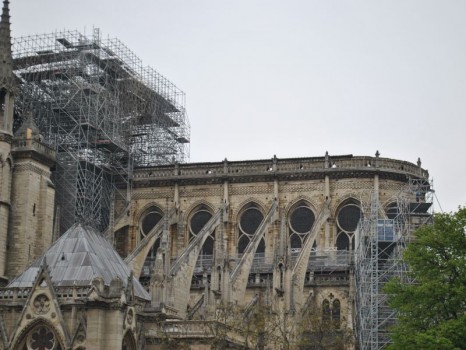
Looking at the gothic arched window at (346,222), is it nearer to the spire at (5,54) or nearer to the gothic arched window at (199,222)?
the gothic arched window at (199,222)

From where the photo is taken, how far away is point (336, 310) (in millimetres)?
52750

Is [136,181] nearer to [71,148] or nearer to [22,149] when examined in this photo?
[71,148]

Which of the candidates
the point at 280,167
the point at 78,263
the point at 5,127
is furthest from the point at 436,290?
the point at 5,127

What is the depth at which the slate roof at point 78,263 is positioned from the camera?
121ft

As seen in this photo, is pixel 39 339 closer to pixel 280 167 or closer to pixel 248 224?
pixel 248 224

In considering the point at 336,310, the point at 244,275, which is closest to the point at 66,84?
the point at 244,275

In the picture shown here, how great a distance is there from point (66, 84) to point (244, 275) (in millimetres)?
16179

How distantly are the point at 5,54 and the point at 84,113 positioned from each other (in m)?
6.44

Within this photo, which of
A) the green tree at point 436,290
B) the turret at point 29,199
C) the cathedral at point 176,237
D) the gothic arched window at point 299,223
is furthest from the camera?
the gothic arched window at point 299,223

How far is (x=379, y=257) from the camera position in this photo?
5078 centimetres

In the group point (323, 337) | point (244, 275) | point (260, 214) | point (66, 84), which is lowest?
point (323, 337)

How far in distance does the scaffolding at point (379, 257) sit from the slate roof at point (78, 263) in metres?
11.3

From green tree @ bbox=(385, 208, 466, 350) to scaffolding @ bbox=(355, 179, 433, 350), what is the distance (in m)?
5.72

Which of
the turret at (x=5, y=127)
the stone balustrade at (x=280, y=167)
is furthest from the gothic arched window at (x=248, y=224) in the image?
the turret at (x=5, y=127)
